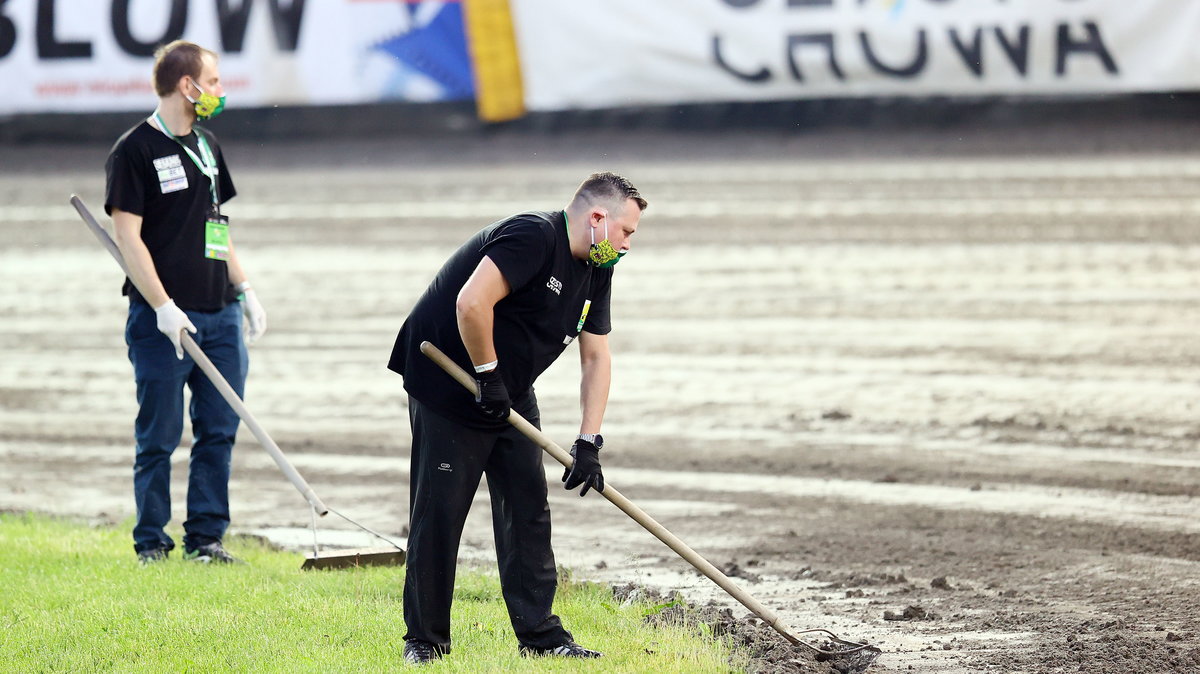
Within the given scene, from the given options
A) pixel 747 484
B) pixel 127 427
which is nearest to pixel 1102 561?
pixel 747 484


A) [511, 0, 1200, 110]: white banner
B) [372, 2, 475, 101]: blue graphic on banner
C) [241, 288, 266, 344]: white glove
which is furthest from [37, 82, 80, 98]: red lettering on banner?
[241, 288, 266, 344]: white glove

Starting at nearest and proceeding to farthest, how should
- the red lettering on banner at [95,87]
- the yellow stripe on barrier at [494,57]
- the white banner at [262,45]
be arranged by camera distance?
the yellow stripe on barrier at [494,57]
the white banner at [262,45]
the red lettering on banner at [95,87]

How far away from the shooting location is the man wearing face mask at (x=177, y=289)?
247 inches

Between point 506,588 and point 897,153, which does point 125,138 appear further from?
point 897,153

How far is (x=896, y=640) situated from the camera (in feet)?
19.2

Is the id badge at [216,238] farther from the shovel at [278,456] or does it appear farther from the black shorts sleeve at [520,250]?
the black shorts sleeve at [520,250]

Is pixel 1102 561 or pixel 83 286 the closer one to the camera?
pixel 1102 561

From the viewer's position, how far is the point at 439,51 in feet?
51.9

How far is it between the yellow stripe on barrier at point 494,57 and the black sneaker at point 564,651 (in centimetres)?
1118

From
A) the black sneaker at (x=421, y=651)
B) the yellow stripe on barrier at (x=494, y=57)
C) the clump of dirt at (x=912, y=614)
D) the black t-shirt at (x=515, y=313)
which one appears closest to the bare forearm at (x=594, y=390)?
the black t-shirt at (x=515, y=313)

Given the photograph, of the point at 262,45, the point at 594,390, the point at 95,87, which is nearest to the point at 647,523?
the point at 594,390

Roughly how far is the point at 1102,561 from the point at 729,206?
25.5 ft

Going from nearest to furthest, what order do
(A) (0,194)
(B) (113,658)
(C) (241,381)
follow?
(B) (113,658)
(C) (241,381)
(A) (0,194)

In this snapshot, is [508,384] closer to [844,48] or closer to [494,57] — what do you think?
[844,48]
